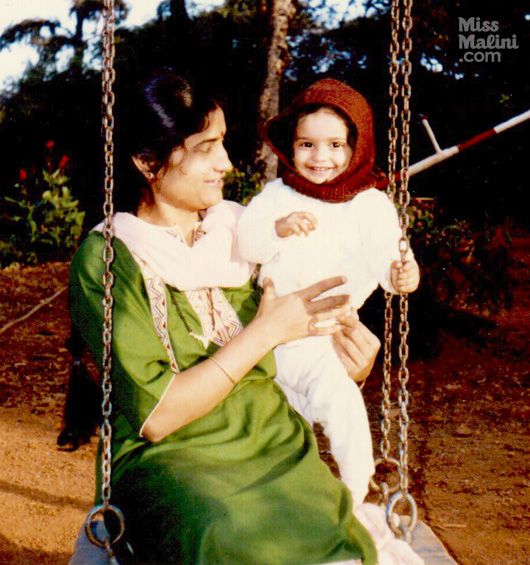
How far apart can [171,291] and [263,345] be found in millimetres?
289

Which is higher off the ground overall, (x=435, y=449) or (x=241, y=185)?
(x=241, y=185)

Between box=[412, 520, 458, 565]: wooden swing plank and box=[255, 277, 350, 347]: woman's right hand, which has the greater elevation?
box=[255, 277, 350, 347]: woman's right hand

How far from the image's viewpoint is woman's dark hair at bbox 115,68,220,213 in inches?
85.3

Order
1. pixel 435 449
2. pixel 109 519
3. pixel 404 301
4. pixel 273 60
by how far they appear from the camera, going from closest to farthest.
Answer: pixel 109 519 → pixel 404 301 → pixel 435 449 → pixel 273 60

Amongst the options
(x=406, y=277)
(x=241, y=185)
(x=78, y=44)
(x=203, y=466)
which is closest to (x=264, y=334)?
(x=203, y=466)

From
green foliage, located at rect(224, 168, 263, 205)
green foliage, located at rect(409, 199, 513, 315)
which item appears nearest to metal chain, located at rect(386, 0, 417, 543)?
green foliage, located at rect(409, 199, 513, 315)

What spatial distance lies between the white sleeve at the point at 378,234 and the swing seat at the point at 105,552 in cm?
72

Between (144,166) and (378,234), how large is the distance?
697mm

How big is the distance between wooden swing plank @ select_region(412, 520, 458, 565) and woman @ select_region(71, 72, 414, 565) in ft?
1.03

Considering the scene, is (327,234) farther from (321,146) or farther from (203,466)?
(203,466)

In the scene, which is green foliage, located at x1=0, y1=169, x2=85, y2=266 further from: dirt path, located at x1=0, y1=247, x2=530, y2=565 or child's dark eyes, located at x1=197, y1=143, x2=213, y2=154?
child's dark eyes, located at x1=197, y1=143, x2=213, y2=154

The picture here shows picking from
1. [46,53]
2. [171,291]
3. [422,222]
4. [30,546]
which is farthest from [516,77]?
[46,53]

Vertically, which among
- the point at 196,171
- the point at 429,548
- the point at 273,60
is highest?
the point at 273,60

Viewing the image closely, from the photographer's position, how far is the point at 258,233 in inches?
92.8
